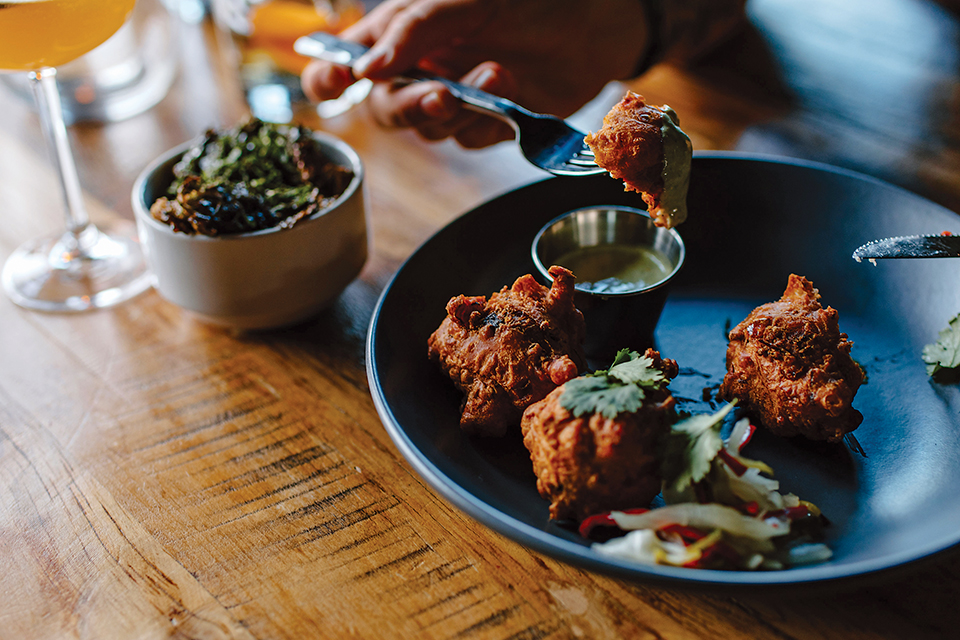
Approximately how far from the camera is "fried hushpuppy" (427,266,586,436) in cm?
187

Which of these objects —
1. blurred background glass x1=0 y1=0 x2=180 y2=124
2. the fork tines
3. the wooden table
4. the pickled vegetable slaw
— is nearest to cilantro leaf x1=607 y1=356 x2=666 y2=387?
the pickled vegetable slaw

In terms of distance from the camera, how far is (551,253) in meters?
2.42

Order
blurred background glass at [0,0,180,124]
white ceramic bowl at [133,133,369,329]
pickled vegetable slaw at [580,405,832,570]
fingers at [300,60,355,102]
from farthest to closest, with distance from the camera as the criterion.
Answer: blurred background glass at [0,0,180,124]
fingers at [300,60,355,102]
white ceramic bowl at [133,133,369,329]
pickled vegetable slaw at [580,405,832,570]

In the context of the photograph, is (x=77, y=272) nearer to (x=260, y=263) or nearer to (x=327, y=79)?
(x=260, y=263)

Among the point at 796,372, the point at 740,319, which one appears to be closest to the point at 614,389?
the point at 796,372

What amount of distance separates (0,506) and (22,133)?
237 cm

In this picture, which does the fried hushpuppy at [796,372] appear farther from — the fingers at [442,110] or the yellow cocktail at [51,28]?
the yellow cocktail at [51,28]

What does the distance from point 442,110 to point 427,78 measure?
0.15 meters

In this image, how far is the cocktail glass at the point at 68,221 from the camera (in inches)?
84.6

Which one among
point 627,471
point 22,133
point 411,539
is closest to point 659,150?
point 627,471

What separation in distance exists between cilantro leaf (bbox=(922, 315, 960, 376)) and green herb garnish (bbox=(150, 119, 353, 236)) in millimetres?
1785

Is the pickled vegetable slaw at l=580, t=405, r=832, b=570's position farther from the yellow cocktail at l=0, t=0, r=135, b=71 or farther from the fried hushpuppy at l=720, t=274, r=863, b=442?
the yellow cocktail at l=0, t=0, r=135, b=71

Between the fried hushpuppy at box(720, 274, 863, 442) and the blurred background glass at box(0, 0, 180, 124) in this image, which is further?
the blurred background glass at box(0, 0, 180, 124)

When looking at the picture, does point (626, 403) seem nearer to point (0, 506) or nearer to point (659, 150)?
point (659, 150)
